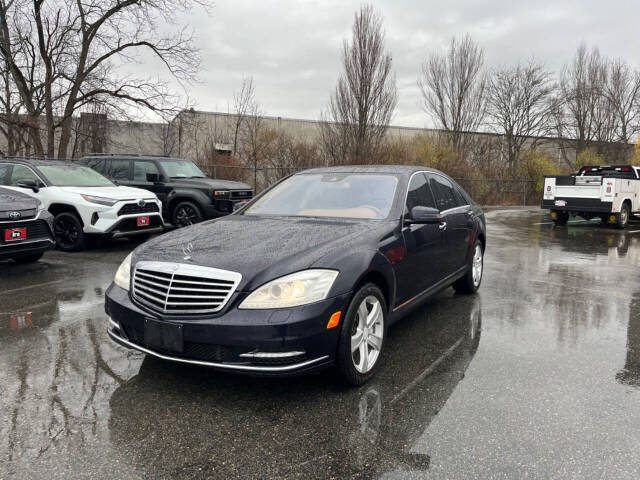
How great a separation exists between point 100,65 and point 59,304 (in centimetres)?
1746

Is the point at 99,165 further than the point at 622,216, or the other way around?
the point at 622,216

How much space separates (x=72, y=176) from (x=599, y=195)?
14.2 m

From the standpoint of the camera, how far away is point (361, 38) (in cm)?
2370

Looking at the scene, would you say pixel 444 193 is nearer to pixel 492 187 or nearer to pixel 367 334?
pixel 367 334

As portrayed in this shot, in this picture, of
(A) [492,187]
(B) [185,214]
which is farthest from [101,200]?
(A) [492,187]

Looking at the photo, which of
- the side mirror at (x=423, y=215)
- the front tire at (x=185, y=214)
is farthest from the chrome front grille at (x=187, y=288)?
the front tire at (x=185, y=214)

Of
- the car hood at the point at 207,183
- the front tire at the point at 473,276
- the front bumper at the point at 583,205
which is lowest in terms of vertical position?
the front tire at the point at 473,276

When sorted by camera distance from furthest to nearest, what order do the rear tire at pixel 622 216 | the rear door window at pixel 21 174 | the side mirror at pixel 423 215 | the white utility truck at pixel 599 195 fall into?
the rear tire at pixel 622 216
the white utility truck at pixel 599 195
the rear door window at pixel 21 174
the side mirror at pixel 423 215

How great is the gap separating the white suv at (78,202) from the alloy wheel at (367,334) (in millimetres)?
6830

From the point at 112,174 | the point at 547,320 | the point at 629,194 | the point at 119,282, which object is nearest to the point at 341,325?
the point at 119,282

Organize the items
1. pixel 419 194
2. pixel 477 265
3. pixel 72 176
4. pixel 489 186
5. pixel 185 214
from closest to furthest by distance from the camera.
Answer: pixel 419 194, pixel 477 265, pixel 72 176, pixel 185 214, pixel 489 186

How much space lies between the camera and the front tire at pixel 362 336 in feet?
10.5

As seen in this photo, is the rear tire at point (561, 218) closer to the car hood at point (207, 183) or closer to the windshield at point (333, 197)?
the car hood at point (207, 183)

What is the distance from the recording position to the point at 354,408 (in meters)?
3.11
